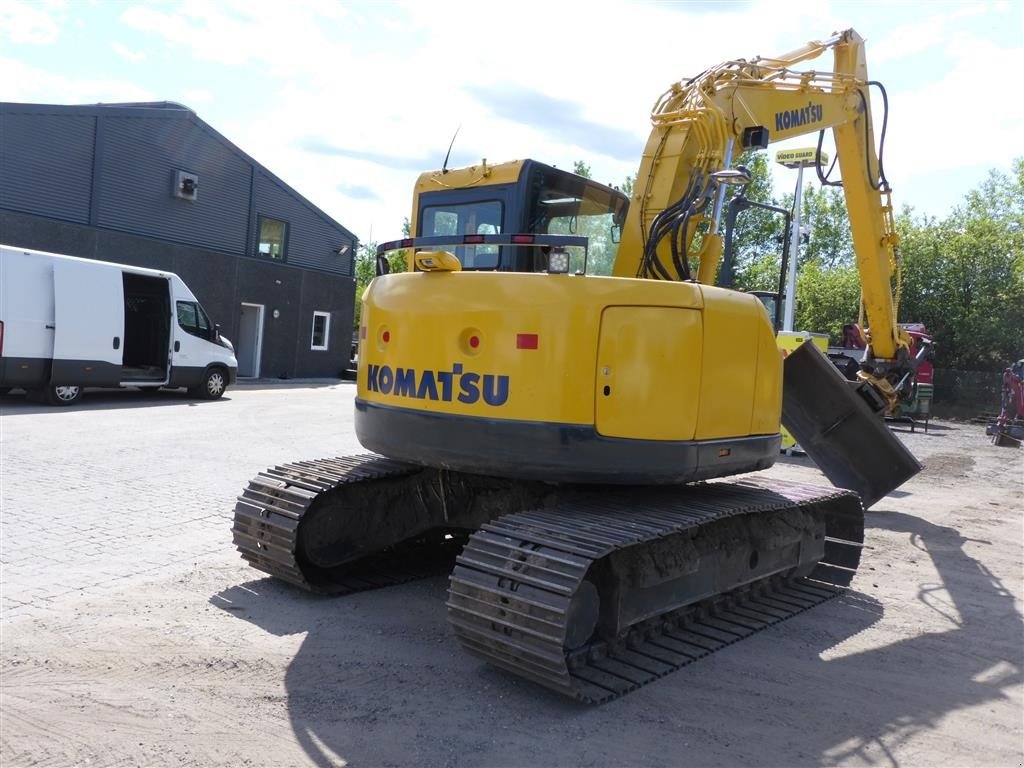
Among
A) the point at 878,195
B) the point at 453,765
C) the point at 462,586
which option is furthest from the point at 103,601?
the point at 878,195

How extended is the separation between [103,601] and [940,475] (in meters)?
11.6

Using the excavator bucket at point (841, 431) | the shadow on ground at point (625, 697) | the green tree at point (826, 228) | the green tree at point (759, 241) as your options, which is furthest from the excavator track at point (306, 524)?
the green tree at point (826, 228)

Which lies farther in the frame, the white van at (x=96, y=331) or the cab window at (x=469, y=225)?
the white van at (x=96, y=331)

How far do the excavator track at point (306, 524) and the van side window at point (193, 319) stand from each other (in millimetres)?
11556

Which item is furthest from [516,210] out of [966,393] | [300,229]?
[966,393]

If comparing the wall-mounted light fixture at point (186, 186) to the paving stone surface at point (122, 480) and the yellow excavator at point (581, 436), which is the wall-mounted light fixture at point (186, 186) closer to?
the paving stone surface at point (122, 480)

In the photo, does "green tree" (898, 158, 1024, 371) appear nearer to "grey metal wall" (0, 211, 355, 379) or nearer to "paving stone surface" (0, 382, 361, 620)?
"grey metal wall" (0, 211, 355, 379)

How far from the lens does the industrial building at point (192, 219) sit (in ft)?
61.2

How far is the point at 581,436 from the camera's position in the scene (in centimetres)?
449

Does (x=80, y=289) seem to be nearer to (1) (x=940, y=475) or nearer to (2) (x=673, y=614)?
(2) (x=673, y=614)

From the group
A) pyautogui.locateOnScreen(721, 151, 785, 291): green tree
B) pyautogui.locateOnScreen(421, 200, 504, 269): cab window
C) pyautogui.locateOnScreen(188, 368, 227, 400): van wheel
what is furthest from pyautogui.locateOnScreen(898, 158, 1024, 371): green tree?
pyautogui.locateOnScreen(421, 200, 504, 269): cab window

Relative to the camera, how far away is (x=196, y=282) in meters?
22.3

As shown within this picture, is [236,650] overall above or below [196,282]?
below

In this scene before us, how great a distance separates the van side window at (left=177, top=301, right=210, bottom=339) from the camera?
653 inches
